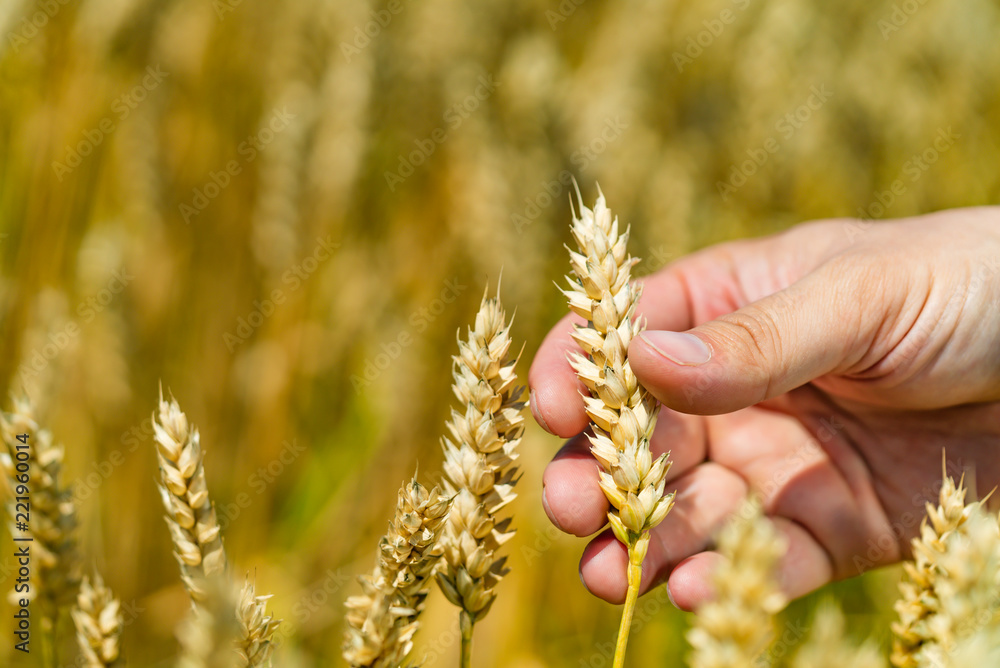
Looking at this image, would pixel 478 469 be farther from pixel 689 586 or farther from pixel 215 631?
pixel 689 586

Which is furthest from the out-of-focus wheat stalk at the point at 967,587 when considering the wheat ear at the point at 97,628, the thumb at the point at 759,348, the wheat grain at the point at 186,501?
the wheat ear at the point at 97,628

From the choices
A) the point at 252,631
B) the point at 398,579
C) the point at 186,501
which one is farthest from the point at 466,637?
the point at 186,501

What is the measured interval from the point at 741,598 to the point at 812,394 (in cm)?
120

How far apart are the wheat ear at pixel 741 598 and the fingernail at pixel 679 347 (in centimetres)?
35

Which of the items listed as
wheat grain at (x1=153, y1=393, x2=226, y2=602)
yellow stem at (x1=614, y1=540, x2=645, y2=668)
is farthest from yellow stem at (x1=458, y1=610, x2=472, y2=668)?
wheat grain at (x1=153, y1=393, x2=226, y2=602)

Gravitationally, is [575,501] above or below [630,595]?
above

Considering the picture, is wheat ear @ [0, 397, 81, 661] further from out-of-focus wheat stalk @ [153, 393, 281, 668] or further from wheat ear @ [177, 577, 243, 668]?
wheat ear @ [177, 577, 243, 668]

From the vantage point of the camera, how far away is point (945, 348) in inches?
47.2

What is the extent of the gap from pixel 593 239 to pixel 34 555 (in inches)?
30.2

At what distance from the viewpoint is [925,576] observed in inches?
25.6

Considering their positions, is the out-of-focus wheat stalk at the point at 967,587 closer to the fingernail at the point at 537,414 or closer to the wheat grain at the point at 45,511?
the fingernail at the point at 537,414

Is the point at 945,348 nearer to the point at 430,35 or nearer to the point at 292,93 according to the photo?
the point at 430,35

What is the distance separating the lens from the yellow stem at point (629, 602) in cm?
60

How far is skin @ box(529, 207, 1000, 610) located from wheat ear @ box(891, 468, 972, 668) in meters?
0.29
